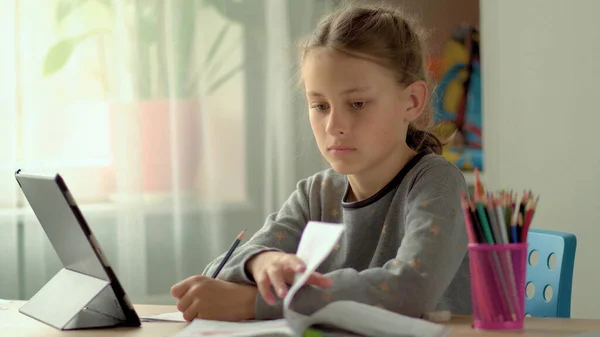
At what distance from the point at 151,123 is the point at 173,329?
1696 millimetres

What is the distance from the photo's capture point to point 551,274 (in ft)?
4.78

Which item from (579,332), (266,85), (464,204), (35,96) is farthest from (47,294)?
(266,85)

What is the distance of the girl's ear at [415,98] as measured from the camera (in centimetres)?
142

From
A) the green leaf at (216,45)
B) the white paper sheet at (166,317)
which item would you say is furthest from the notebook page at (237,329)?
the green leaf at (216,45)

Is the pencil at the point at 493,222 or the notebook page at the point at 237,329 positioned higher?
the pencil at the point at 493,222

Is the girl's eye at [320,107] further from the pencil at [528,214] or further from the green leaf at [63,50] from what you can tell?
the green leaf at [63,50]

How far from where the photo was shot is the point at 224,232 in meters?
2.87

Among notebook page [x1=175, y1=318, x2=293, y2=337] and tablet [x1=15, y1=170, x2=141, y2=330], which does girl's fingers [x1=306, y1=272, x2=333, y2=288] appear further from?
tablet [x1=15, y1=170, x2=141, y2=330]

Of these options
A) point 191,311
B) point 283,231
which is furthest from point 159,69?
point 191,311

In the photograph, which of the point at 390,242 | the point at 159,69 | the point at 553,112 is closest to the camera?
the point at 390,242

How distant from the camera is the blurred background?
260 centimetres

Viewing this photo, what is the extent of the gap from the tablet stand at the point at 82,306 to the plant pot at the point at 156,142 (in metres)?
1.50

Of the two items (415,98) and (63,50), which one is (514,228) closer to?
(415,98)

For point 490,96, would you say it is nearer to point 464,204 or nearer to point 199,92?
point 199,92
